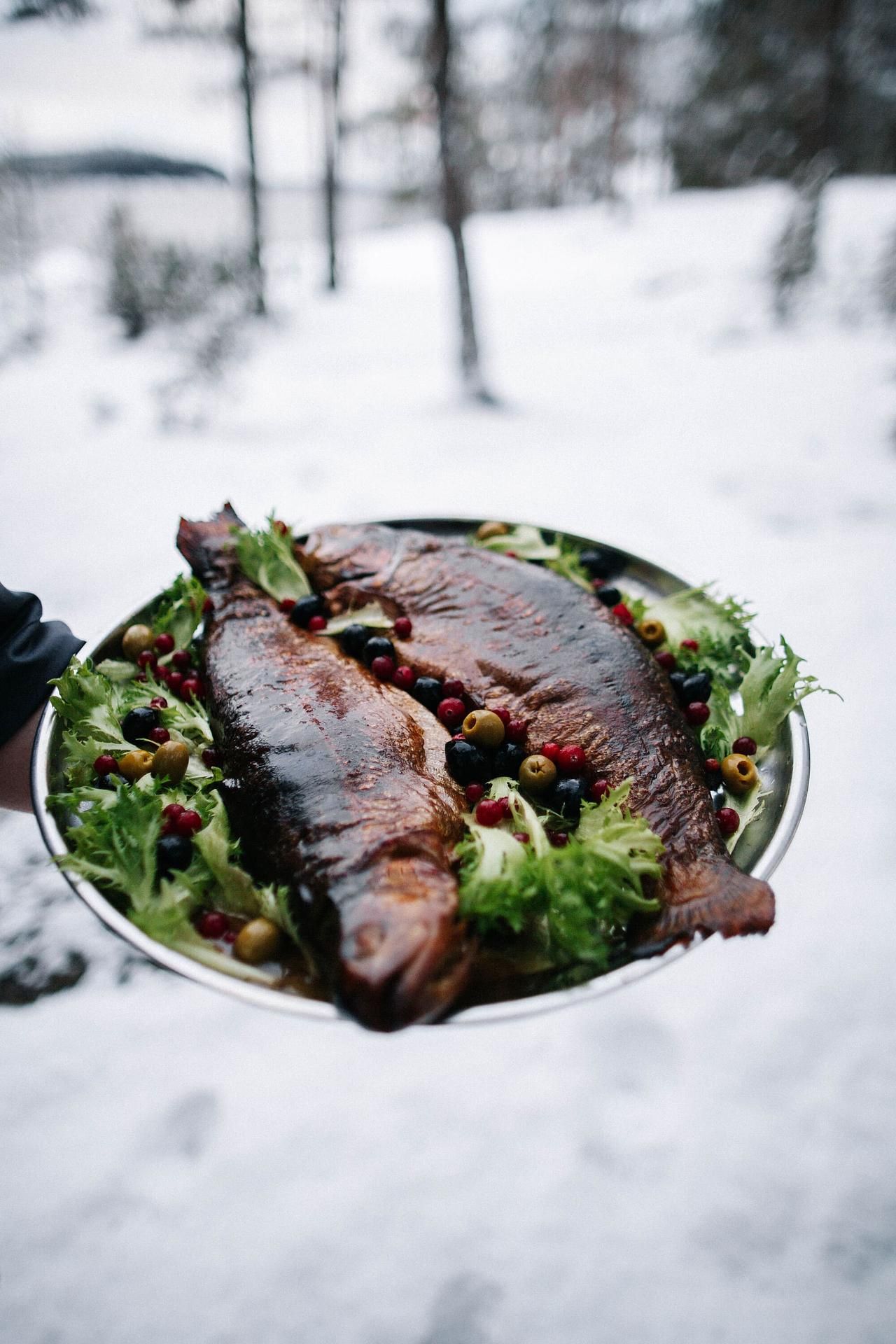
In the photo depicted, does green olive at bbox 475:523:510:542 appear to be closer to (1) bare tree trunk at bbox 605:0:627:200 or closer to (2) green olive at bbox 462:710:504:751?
(2) green olive at bbox 462:710:504:751

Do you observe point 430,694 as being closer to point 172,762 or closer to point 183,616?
point 172,762

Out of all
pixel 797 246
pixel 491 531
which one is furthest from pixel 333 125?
pixel 491 531

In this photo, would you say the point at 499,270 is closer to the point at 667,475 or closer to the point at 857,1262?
the point at 667,475

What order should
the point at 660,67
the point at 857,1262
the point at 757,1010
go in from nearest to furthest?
the point at 857,1262
the point at 757,1010
the point at 660,67

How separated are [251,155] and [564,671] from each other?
28.2 ft

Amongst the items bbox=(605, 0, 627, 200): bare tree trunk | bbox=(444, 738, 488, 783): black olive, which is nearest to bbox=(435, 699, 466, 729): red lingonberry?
bbox=(444, 738, 488, 783): black olive

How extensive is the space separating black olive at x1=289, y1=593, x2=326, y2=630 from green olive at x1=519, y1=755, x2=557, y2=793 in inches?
34.7

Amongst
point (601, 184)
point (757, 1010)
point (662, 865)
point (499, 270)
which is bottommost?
point (757, 1010)

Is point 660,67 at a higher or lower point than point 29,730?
higher

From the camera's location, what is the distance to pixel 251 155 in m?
8.19

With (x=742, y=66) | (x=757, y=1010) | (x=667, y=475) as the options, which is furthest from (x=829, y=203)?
(x=757, y=1010)

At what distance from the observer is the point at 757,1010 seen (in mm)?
2416

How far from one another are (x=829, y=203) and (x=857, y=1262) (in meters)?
13.4

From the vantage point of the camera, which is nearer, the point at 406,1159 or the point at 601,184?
the point at 406,1159
